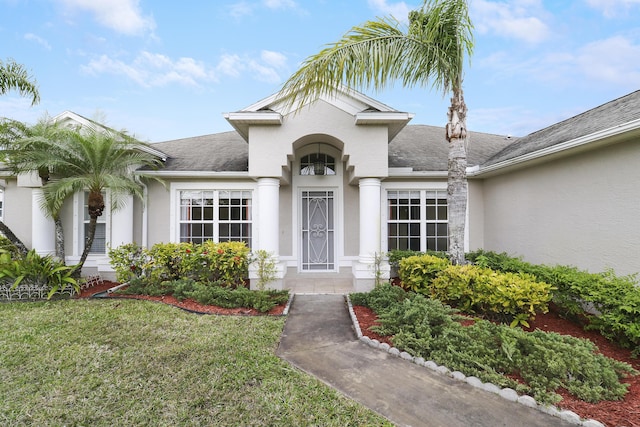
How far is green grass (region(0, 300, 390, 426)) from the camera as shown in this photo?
304 centimetres

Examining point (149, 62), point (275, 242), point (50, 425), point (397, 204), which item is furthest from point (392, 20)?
point (149, 62)

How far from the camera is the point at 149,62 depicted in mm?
11773

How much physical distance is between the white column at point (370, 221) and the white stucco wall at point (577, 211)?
13.4 ft

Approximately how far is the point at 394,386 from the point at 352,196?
22.0 feet

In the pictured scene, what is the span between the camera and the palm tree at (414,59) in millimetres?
5965

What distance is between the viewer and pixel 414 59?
6246 millimetres

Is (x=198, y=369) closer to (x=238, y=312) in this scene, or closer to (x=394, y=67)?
(x=238, y=312)

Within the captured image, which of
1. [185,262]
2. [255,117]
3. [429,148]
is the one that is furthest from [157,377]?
[429,148]

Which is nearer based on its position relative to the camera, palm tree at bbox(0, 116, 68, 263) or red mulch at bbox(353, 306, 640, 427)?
red mulch at bbox(353, 306, 640, 427)

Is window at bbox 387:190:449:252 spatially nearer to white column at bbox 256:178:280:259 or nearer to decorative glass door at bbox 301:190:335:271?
decorative glass door at bbox 301:190:335:271

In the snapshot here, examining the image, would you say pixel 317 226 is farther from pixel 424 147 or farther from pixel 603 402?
pixel 603 402

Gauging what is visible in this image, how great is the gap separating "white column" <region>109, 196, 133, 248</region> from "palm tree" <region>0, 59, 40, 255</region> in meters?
2.36

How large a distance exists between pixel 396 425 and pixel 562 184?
6887mm

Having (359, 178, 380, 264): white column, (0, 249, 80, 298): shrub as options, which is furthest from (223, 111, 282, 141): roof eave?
(0, 249, 80, 298): shrub
